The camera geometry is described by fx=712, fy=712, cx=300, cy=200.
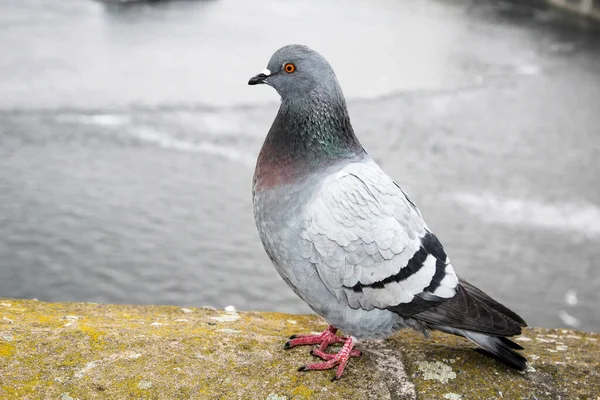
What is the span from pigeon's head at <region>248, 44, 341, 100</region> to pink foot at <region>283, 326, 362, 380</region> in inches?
63.4

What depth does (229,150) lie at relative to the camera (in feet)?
48.4

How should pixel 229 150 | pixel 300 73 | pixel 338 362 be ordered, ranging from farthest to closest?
pixel 229 150 < pixel 300 73 < pixel 338 362

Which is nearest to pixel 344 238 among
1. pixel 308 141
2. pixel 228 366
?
pixel 308 141

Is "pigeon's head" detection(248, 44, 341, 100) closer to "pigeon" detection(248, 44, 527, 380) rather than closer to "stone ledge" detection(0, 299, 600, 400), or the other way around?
"pigeon" detection(248, 44, 527, 380)

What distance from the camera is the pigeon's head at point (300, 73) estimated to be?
461 centimetres

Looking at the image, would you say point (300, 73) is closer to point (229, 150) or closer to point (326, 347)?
point (326, 347)

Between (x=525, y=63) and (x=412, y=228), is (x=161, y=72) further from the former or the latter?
(x=412, y=228)

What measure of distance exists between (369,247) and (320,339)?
2.75 feet

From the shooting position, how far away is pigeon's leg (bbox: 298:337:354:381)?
4.40 metres

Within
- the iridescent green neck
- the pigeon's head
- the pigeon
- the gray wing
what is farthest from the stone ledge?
the pigeon's head

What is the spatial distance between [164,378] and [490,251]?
9.29m

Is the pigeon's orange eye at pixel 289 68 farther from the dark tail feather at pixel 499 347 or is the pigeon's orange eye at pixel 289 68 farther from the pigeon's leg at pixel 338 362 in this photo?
the dark tail feather at pixel 499 347

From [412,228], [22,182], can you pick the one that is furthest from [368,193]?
[22,182]

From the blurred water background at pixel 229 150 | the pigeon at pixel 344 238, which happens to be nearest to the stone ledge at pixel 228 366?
the pigeon at pixel 344 238
